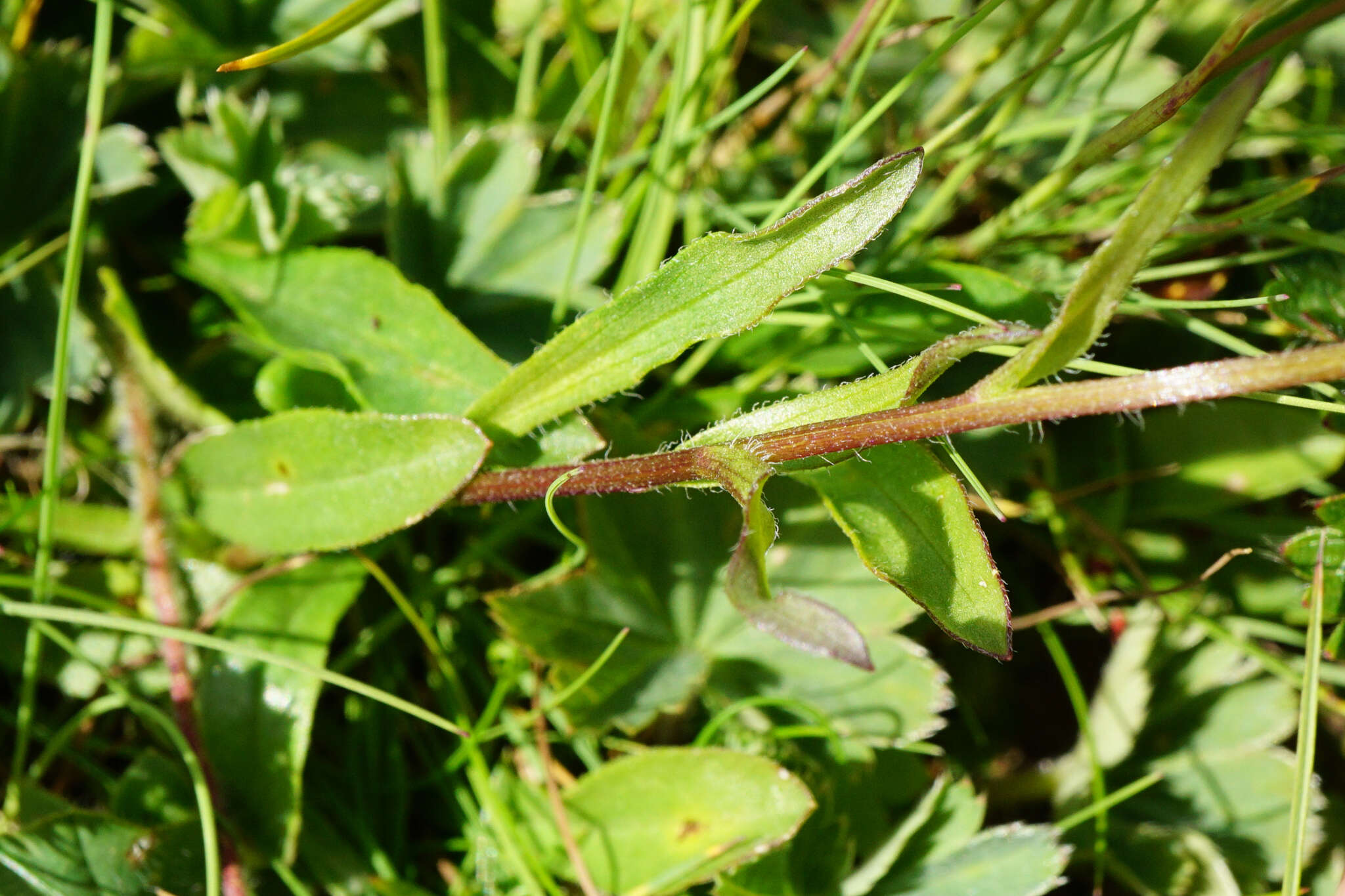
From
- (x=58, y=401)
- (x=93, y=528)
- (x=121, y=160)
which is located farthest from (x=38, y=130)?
(x=93, y=528)

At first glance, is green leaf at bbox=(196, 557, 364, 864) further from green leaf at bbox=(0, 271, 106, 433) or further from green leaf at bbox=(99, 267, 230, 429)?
green leaf at bbox=(0, 271, 106, 433)

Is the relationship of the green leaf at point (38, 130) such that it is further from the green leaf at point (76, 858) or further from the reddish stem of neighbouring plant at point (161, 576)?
the green leaf at point (76, 858)

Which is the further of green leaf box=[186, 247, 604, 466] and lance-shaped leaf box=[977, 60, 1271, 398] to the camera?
green leaf box=[186, 247, 604, 466]

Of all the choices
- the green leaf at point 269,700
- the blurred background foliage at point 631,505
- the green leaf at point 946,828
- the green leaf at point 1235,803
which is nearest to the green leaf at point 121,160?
the blurred background foliage at point 631,505

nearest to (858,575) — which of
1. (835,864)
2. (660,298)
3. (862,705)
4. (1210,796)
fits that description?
(862,705)

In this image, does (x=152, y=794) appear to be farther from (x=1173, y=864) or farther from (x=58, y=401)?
(x=1173, y=864)

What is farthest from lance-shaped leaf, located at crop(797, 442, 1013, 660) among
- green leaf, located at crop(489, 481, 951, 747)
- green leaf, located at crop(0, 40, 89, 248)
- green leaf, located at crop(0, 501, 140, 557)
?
green leaf, located at crop(0, 40, 89, 248)
